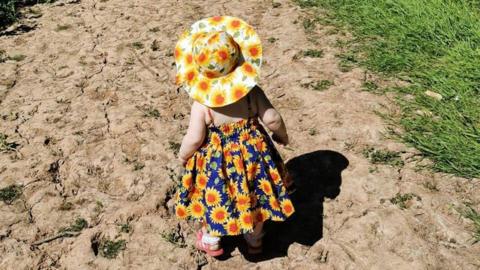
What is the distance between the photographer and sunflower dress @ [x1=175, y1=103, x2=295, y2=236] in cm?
275

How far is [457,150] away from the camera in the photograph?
12.5ft

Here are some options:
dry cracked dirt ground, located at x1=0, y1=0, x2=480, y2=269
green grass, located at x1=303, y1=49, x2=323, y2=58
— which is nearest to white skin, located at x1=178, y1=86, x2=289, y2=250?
dry cracked dirt ground, located at x1=0, y1=0, x2=480, y2=269

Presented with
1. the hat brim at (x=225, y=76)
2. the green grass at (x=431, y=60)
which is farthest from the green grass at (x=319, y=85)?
the hat brim at (x=225, y=76)

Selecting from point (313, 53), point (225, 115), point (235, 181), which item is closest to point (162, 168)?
point (235, 181)

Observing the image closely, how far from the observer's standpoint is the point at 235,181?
281 cm

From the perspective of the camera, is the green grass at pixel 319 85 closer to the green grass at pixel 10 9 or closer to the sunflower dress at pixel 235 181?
the sunflower dress at pixel 235 181

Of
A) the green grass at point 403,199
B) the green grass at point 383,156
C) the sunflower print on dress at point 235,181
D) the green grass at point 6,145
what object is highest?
the sunflower print on dress at point 235,181

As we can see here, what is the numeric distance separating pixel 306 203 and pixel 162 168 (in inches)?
44.2

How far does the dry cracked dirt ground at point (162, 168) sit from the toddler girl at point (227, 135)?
505 millimetres

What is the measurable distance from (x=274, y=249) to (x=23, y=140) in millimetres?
2305

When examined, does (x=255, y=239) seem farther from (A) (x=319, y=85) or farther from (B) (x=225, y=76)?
(A) (x=319, y=85)

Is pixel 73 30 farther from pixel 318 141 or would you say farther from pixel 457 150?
pixel 457 150

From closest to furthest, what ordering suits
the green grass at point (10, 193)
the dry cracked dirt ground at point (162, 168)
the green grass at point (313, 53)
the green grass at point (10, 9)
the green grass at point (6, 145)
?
the dry cracked dirt ground at point (162, 168) → the green grass at point (10, 193) → the green grass at point (6, 145) → the green grass at point (313, 53) → the green grass at point (10, 9)

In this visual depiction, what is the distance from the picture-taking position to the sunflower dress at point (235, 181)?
275 centimetres
